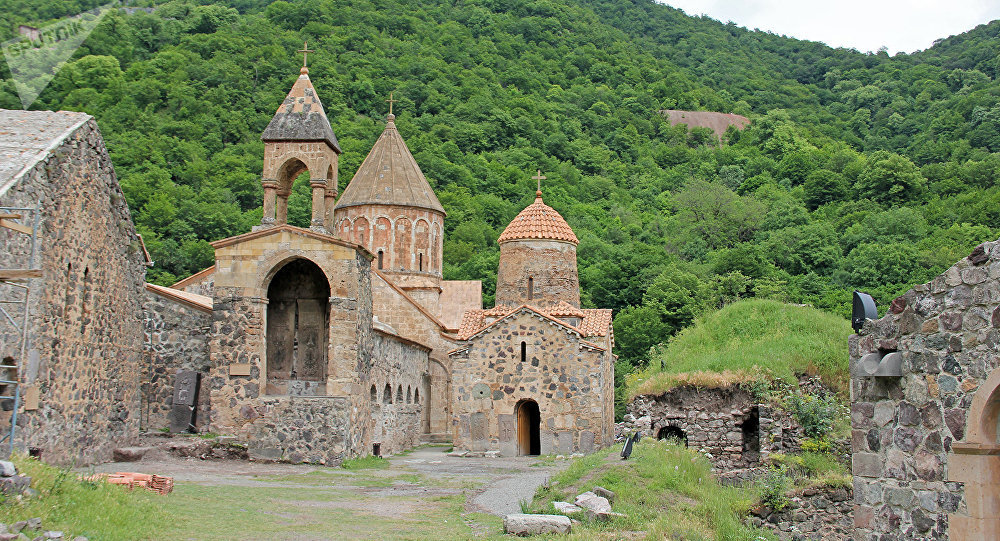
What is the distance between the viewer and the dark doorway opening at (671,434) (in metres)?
17.0

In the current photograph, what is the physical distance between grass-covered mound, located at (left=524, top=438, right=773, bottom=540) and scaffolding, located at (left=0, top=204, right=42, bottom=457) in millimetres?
6873

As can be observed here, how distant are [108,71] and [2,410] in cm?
3962

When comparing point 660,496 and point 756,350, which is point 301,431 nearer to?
point 660,496

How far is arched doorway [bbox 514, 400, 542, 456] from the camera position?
20531 millimetres

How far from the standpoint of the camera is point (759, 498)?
12133mm

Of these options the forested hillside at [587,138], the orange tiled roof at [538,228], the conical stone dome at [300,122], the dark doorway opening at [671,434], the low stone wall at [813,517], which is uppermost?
the forested hillside at [587,138]

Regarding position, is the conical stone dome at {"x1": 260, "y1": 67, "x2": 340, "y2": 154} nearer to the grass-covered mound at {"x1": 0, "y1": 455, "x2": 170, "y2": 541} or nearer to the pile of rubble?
the grass-covered mound at {"x1": 0, "y1": 455, "x2": 170, "y2": 541}

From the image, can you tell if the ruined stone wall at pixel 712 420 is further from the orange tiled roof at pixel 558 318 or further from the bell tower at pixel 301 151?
the bell tower at pixel 301 151

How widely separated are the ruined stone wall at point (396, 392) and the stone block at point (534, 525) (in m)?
9.44

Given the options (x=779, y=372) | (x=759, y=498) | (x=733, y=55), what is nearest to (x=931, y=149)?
(x=733, y=55)

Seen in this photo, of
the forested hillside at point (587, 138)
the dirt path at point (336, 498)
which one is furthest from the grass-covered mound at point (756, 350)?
the forested hillside at point (587, 138)

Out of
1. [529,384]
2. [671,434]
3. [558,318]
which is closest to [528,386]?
[529,384]

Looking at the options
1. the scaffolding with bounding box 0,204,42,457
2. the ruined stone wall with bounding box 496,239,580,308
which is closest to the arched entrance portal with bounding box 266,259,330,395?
the ruined stone wall with bounding box 496,239,580,308

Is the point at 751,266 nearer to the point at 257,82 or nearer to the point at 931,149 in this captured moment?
the point at 931,149
